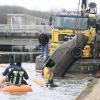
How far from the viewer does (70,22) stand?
3428 centimetres

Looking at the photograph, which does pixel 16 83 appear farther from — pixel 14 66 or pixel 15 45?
pixel 15 45

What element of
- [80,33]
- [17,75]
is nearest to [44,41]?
[80,33]

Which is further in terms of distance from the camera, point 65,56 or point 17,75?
point 65,56

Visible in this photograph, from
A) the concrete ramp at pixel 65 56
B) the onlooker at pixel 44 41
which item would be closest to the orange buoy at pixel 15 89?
the concrete ramp at pixel 65 56

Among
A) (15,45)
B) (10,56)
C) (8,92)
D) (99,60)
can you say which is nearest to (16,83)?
(8,92)

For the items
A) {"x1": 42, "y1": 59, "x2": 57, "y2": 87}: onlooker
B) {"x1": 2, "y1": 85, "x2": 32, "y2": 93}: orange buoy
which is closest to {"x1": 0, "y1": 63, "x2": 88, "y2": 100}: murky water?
{"x1": 2, "y1": 85, "x2": 32, "y2": 93}: orange buoy

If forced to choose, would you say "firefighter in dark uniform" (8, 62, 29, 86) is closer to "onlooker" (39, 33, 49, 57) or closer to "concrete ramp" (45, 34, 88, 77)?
"concrete ramp" (45, 34, 88, 77)

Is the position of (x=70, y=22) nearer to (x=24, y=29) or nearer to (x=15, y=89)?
(x=15, y=89)

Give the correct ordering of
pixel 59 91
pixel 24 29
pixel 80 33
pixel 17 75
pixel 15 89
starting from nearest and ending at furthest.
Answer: pixel 17 75 → pixel 15 89 → pixel 59 91 → pixel 80 33 → pixel 24 29

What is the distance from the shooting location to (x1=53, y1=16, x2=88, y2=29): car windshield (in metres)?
34.2

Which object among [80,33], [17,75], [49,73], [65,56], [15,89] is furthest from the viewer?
[80,33]

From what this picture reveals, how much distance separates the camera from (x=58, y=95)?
75.3 feet

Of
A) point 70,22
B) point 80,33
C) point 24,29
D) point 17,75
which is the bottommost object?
point 24,29

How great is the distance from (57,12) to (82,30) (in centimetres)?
191
